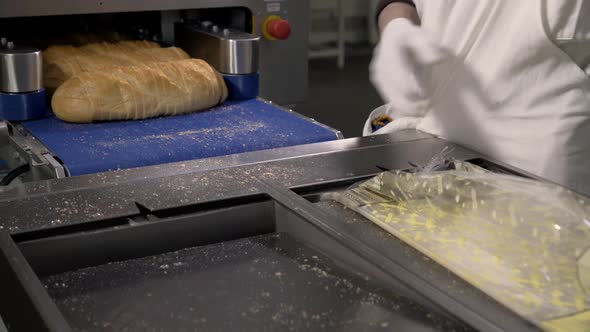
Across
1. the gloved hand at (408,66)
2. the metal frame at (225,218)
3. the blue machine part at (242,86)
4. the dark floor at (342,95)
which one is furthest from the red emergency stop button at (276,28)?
the dark floor at (342,95)

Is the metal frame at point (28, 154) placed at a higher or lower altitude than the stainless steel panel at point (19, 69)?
lower

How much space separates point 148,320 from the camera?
2.31 feet

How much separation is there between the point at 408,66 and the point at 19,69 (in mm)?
902

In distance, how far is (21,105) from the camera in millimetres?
1632

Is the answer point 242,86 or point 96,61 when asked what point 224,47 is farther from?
point 96,61

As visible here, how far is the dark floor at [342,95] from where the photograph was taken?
3.91m

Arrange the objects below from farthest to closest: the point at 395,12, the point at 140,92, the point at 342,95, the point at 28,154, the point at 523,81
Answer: the point at 342,95 → the point at 140,92 → the point at 28,154 → the point at 395,12 → the point at 523,81

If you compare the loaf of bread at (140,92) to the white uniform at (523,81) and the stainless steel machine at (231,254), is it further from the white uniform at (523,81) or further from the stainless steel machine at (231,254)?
the white uniform at (523,81)

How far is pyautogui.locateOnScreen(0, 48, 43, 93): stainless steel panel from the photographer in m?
1.59

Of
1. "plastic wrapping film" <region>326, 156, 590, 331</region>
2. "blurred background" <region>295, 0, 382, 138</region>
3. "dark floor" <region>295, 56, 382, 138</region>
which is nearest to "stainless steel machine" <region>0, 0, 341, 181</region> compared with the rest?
"plastic wrapping film" <region>326, 156, 590, 331</region>

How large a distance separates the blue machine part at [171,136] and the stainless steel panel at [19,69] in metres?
0.09

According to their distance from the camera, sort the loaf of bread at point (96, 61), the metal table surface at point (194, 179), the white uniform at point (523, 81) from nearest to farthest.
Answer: the metal table surface at point (194, 179)
the white uniform at point (523, 81)
the loaf of bread at point (96, 61)

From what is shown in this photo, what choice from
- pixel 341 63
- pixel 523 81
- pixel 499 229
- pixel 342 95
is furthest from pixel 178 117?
pixel 341 63

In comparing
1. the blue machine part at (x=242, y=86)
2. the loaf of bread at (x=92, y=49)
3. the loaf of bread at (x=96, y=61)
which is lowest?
the blue machine part at (x=242, y=86)
